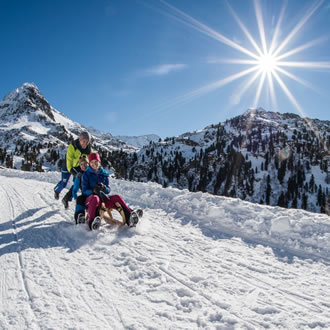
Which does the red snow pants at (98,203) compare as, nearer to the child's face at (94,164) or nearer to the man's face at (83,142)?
the child's face at (94,164)

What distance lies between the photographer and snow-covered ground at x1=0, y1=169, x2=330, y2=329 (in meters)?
2.53

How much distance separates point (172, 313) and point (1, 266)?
9.33 ft

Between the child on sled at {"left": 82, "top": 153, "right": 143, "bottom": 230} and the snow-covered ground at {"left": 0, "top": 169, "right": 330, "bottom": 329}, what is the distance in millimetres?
282

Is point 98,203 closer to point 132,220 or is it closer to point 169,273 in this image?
point 132,220

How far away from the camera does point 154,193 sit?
394 inches

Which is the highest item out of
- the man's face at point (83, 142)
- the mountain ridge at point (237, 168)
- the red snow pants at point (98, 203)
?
the mountain ridge at point (237, 168)

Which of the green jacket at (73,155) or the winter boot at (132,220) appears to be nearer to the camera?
the winter boot at (132,220)

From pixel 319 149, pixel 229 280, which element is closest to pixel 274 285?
pixel 229 280

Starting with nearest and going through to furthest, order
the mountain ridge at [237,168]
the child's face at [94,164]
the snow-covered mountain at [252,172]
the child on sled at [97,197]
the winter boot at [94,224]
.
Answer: the winter boot at [94,224] < the child on sled at [97,197] < the child's face at [94,164] < the mountain ridge at [237,168] < the snow-covered mountain at [252,172]

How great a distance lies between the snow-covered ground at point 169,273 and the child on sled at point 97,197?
282 millimetres

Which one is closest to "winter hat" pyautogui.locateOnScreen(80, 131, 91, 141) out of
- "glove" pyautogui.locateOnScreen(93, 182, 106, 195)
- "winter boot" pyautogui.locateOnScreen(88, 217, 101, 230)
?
"glove" pyautogui.locateOnScreen(93, 182, 106, 195)

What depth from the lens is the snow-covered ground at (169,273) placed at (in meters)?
2.53

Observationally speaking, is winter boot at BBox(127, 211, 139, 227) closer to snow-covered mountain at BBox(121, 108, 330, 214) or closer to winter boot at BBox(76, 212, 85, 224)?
winter boot at BBox(76, 212, 85, 224)

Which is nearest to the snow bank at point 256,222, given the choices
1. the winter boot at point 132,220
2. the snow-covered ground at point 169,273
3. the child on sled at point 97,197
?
the snow-covered ground at point 169,273
